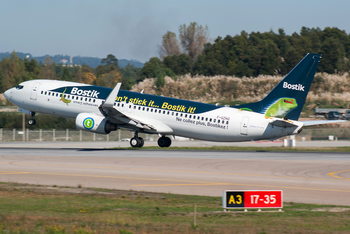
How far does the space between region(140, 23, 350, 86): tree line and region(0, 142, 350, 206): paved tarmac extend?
87.7m

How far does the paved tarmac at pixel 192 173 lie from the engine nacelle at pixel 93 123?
203 inches

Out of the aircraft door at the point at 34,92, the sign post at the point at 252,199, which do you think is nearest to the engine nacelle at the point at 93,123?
the aircraft door at the point at 34,92

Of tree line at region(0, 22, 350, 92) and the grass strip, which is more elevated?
tree line at region(0, 22, 350, 92)

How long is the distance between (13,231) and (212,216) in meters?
6.90

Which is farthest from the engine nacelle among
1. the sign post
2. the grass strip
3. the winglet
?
the sign post

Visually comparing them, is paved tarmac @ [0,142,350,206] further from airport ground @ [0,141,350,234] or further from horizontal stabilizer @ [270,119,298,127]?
horizontal stabilizer @ [270,119,298,127]

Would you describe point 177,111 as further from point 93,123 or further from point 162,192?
point 162,192

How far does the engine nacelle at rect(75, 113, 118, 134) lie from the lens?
44406 millimetres

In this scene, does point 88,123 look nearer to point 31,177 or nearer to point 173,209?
point 31,177

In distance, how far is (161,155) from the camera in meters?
39.9

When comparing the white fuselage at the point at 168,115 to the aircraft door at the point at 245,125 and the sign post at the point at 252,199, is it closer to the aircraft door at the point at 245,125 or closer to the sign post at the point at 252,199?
the aircraft door at the point at 245,125

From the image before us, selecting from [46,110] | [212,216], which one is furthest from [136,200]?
[46,110]

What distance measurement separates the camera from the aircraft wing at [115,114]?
4284 cm

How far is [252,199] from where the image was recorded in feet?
54.9
